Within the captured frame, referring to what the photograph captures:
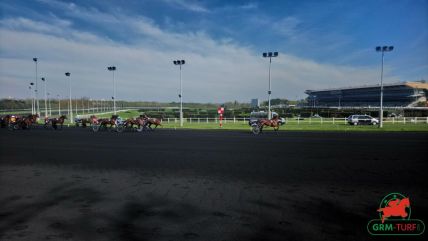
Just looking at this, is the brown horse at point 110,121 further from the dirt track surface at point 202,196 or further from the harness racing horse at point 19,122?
the dirt track surface at point 202,196

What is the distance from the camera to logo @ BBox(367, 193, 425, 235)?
14.9 feet

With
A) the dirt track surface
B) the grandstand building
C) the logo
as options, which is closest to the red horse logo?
the logo

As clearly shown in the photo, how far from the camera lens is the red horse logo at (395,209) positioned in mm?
4937

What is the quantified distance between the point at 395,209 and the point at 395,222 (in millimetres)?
423

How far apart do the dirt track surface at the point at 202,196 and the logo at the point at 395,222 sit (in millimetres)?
155

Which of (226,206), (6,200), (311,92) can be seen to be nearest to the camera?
(226,206)

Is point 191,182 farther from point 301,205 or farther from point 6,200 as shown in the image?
point 6,200

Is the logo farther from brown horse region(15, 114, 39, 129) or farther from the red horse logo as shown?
brown horse region(15, 114, 39, 129)

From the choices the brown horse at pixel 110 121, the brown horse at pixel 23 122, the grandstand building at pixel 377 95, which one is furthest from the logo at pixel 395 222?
the grandstand building at pixel 377 95

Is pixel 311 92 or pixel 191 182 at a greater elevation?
pixel 311 92

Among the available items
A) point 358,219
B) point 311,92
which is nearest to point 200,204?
point 358,219

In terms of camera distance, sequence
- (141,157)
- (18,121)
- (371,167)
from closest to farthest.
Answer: (371,167) < (141,157) < (18,121)

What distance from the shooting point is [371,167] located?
9484mm

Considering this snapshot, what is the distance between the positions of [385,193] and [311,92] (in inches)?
6646
